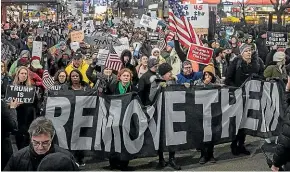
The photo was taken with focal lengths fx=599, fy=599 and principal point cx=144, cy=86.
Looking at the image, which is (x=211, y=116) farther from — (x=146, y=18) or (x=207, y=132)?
(x=146, y=18)

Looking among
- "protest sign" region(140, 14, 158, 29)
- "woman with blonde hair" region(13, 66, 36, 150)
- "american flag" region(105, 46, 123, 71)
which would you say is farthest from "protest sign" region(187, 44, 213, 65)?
"protest sign" region(140, 14, 158, 29)

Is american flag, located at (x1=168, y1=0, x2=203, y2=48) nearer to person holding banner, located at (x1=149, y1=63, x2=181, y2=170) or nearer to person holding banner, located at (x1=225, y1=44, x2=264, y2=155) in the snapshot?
person holding banner, located at (x1=225, y1=44, x2=264, y2=155)

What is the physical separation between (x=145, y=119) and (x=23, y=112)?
1.83m

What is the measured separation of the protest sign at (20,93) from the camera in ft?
27.9

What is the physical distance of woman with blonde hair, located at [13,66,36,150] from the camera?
882 cm

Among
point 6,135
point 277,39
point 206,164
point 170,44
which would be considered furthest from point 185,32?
point 6,135

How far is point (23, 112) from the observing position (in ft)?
29.2

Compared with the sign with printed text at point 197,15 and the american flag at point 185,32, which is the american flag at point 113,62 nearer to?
the american flag at point 185,32

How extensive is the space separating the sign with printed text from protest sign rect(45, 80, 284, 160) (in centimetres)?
534

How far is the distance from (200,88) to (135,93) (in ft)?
3.55

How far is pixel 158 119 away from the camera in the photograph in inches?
345

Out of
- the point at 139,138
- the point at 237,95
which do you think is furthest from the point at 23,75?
the point at 237,95

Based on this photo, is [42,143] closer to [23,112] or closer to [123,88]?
[23,112]

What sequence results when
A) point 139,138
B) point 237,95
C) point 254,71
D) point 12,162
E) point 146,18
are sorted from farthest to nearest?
point 146,18, point 254,71, point 237,95, point 139,138, point 12,162
